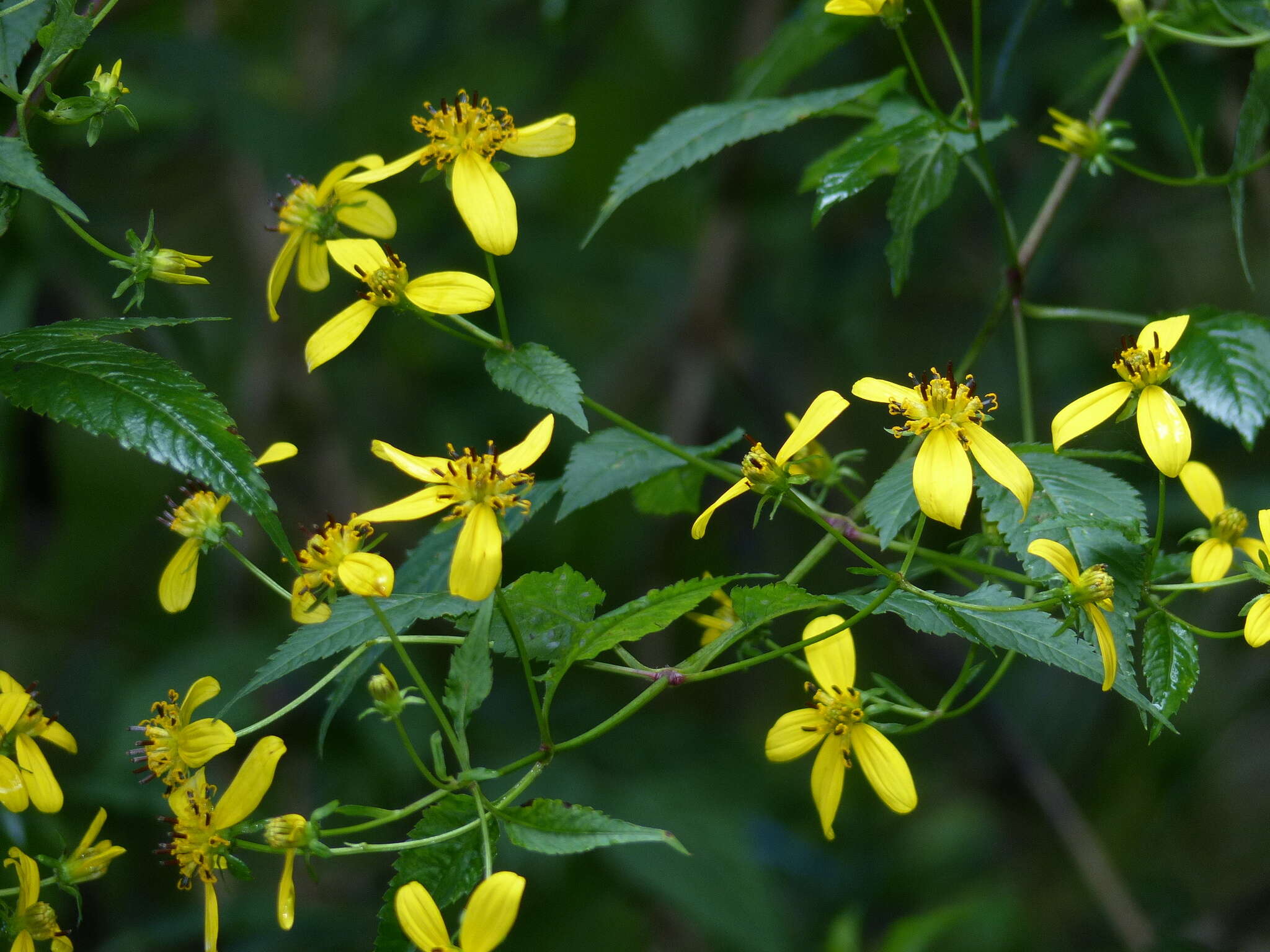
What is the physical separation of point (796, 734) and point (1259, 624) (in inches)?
14.6

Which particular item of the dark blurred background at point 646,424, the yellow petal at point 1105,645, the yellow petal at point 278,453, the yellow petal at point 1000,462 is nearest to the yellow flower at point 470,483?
the yellow petal at point 278,453

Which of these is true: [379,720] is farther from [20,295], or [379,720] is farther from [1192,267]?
[1192,267]

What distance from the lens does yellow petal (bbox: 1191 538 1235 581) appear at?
2.99ft

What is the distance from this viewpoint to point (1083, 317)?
1.09 metres

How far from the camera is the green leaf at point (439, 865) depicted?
2.53 ft

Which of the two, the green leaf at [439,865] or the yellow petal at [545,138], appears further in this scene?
the yellow petal at [545,138]

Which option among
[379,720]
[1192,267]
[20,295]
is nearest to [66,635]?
[379,720]

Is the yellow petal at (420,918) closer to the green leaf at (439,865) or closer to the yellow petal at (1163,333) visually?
the green leaf at (439,865)

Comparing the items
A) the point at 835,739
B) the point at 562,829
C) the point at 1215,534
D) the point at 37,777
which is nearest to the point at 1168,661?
the point at 1215,534

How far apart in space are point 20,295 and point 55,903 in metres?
0.94

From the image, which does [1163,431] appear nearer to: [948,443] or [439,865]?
[948,443]

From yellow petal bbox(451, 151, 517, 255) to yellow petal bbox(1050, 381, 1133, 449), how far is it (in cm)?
45

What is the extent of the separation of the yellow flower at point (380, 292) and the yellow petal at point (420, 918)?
1.34 ft

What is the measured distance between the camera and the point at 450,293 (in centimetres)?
87
